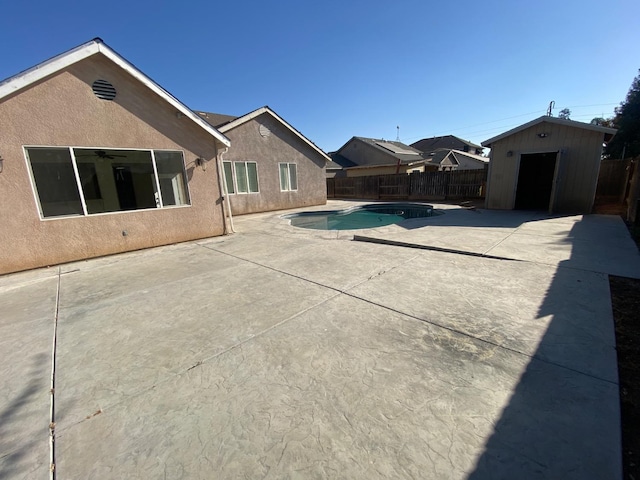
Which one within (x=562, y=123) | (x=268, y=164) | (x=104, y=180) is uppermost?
(x=562, y=123)

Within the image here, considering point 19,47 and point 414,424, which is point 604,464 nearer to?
point 414,424

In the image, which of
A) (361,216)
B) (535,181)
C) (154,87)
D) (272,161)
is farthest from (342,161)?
(154,87)

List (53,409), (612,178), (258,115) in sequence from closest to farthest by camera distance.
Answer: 1. (53,409)
2. (258,115)
3. (612,178)

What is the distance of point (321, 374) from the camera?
2.26 metres

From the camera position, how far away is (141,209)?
687cm

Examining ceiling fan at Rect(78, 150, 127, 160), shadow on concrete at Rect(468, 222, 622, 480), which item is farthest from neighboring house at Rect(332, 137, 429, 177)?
shadow on concrete at Rect(468, 222, 622, 480)

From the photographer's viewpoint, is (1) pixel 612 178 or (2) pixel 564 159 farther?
(1) pixel 612 178

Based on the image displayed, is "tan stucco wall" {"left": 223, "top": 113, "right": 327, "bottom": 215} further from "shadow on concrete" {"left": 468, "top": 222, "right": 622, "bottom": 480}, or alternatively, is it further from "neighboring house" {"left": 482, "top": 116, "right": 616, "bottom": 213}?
"shadow on concrete" {"left": 468, "top": 222, "right": 622, "bottom": 480}

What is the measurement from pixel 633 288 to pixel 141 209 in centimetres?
942

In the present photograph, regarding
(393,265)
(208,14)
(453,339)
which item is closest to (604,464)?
(453,339)

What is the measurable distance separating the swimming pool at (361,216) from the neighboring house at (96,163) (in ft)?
17.2

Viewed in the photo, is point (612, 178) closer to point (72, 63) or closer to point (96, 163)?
point (72, 63)

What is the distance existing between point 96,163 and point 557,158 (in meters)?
14.7

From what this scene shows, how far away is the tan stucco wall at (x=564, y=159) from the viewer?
9.56 meters
